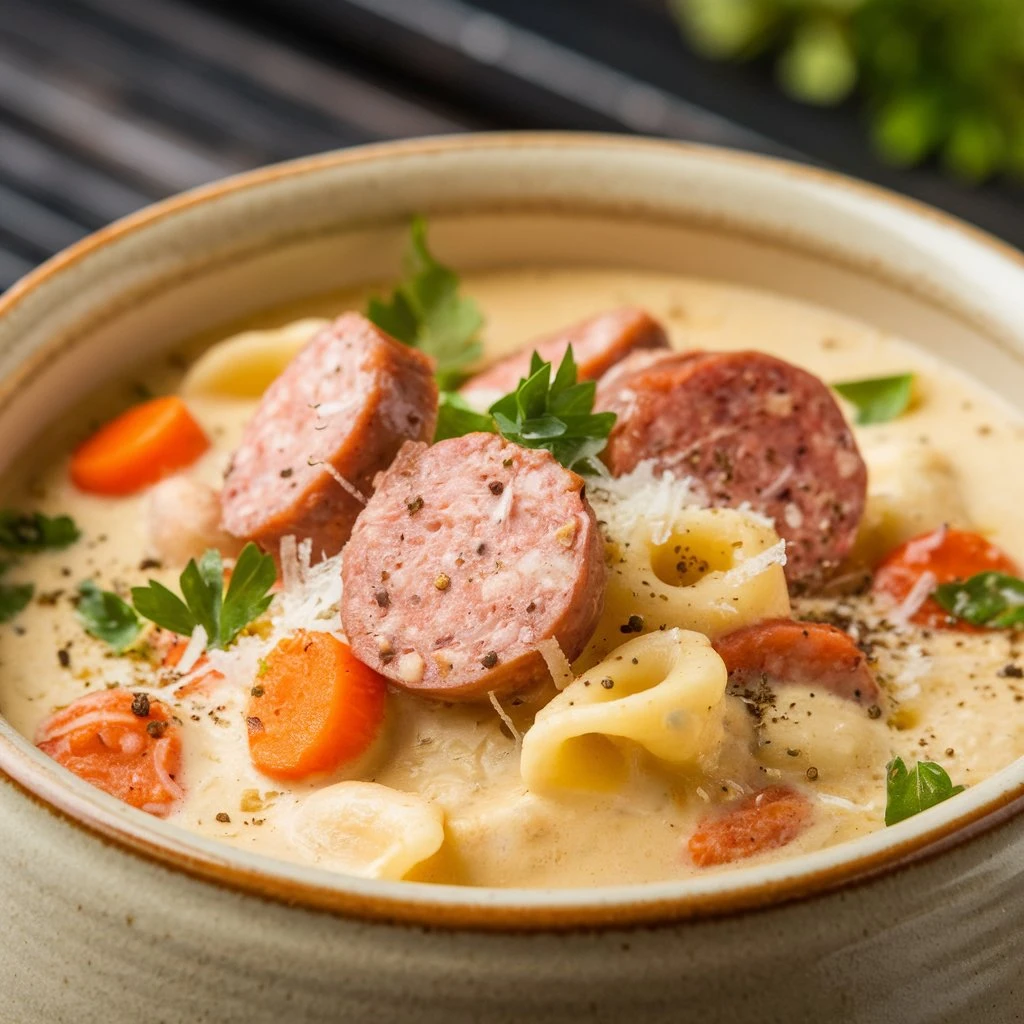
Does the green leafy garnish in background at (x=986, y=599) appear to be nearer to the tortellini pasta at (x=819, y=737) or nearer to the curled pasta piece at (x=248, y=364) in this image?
the tortellini pasta at (x=819, y=737)

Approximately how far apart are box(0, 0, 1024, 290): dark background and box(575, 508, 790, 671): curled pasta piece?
102 inches

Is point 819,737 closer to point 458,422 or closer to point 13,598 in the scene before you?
point 458,422

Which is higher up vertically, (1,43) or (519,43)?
(519,43)

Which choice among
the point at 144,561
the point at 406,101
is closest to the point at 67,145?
the point at 406,101

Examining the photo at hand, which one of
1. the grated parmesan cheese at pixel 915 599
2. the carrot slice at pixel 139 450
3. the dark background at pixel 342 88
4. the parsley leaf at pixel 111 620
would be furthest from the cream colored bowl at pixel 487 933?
the dark background at pixel 342 88

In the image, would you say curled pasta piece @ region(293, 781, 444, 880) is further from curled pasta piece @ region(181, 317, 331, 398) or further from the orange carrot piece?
curled pasta piece @ region(181, 317, 331, 398)

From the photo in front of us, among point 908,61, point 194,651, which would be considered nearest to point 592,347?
point 194,651

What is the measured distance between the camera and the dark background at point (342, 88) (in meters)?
4.33

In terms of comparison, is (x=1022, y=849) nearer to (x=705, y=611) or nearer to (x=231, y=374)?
(x=705, y=611)

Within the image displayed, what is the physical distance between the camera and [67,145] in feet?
14.0

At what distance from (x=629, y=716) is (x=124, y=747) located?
0.61m

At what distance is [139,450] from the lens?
2459 millimetres

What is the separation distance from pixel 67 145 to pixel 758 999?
3.40m

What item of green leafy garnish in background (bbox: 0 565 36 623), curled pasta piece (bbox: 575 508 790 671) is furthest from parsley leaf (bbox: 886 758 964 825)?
green leafy garnish in background (bbox: 0 565 36 623)
